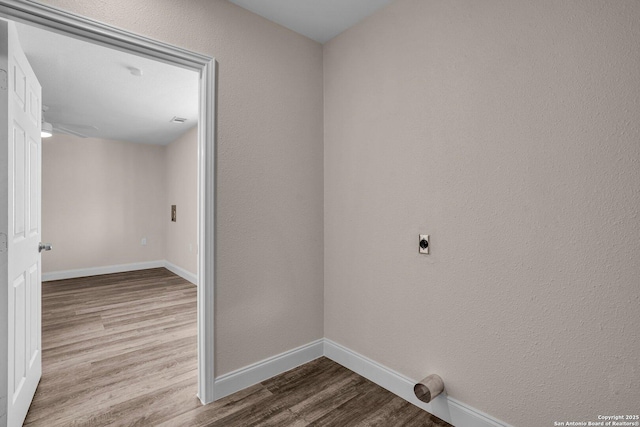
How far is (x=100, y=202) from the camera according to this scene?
5340 millimetres

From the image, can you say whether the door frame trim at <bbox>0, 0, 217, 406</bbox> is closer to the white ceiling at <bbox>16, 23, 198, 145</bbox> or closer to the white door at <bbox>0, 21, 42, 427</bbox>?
the white door at <bbox>0, 21, 42, 427</bbox>

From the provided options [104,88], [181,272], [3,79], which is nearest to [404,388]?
[3,79]

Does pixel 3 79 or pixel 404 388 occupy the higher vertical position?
pixel 3 79

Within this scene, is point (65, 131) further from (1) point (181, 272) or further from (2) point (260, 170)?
(2) point (260, 170)

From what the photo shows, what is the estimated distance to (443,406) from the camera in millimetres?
1656

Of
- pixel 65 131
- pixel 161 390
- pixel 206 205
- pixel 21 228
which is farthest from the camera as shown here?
pixel 65 131

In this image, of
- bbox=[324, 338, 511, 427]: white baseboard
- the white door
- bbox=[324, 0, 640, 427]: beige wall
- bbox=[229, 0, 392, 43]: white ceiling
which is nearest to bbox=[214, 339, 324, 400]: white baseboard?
bbox=[324, 338, 511, 427]: white baseboard

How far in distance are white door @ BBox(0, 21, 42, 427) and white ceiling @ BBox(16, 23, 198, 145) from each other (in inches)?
23.5

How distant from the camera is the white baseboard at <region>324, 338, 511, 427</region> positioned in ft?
5.04

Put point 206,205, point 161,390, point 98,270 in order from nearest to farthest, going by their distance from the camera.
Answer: point 206,205 < point 161,390 < point 98,270

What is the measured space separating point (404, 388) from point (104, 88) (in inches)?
145

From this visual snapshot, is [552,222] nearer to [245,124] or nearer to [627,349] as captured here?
[627,349]

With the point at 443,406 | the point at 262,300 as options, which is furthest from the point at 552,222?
the point at 262,300

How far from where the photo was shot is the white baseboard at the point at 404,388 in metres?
1.54
